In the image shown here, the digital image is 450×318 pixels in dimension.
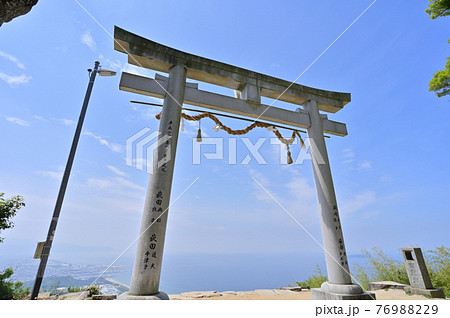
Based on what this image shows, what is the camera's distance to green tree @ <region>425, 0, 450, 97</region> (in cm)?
629

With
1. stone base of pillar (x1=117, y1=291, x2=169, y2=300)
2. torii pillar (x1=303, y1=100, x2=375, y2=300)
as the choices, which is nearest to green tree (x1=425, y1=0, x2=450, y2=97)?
torii pillar (x1=303, y1=100, x2=375, y2=300)

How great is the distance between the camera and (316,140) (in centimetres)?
511

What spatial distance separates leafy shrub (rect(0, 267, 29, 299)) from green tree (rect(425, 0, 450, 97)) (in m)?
12.5

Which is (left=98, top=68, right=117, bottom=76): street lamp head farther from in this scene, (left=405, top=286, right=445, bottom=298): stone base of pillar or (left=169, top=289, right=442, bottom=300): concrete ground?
(left=405, top=286, right=445, bottom=298): stone base of pillar

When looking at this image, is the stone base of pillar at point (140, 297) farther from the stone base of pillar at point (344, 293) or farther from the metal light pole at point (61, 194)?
the stone base of pillar at point (344, 293)

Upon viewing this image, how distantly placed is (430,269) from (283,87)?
699 centimetres

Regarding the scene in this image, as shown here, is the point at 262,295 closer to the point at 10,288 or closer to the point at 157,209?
the point at 157,209

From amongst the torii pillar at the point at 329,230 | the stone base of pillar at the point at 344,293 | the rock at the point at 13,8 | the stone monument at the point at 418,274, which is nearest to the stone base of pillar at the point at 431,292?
the stone monument at the point at 418,274
